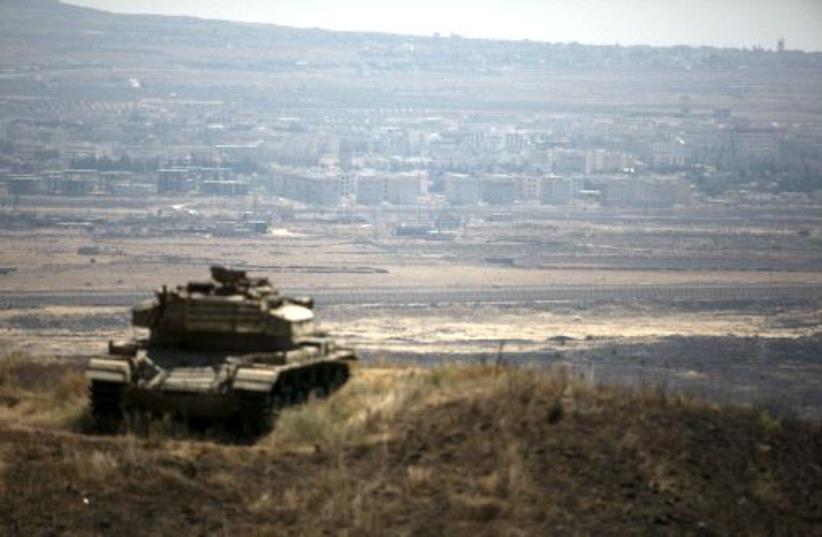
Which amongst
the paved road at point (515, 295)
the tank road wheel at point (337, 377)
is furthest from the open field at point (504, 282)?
the tank road wheel at point (337, 377)

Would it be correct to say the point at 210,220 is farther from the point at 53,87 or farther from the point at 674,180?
the point at 53,87

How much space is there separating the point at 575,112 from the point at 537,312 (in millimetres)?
70512

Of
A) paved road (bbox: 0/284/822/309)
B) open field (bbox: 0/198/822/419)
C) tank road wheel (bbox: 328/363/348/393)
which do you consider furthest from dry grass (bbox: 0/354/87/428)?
paved road (bbox: 0/284/822/309)

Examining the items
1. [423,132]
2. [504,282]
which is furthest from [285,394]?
[423,132]

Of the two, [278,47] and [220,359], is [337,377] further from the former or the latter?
[278,47]

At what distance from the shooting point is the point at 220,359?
19.5 m

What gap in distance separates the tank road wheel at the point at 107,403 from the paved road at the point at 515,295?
85.8 ft

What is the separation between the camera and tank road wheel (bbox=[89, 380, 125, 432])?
18562mm

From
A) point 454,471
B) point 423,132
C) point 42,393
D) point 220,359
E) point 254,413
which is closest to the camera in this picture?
point 454,471

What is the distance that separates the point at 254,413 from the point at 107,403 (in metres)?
1.41

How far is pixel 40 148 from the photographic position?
A: 3381 inches

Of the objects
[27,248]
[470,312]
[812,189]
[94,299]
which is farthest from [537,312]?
→ [812,189]

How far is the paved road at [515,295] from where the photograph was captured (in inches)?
1818

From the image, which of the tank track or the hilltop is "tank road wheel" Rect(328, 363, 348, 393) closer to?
the tank track
